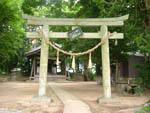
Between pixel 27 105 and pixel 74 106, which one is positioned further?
pixel 27 105

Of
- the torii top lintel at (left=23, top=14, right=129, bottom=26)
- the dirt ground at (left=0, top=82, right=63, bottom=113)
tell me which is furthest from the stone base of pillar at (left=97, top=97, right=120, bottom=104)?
the torii top lintel at (left=23, top=14, right=129, bottom=26)

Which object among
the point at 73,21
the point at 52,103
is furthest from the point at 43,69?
the point at 73,21

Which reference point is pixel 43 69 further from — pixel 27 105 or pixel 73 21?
pixel 73 21

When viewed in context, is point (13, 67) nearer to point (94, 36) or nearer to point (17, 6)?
point (17, 6)

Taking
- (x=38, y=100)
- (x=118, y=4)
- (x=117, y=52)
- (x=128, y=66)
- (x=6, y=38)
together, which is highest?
(x=118, y=4)

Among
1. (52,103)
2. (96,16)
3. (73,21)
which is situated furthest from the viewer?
(96,16)

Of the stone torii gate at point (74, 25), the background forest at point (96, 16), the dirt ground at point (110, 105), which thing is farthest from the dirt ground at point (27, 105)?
the background forest at point (96, 16)

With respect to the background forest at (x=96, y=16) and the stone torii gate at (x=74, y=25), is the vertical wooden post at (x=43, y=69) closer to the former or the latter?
the stone torii gate at (x=74, y=25)

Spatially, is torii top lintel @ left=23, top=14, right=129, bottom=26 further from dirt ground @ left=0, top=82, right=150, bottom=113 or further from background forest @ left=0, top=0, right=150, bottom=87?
dirt ground @ left=0, top=82, right=150, bottom=113

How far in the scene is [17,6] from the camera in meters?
8.64

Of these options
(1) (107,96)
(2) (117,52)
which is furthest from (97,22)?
(2) (117,52)

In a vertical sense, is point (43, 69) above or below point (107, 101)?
above

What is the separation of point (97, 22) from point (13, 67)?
1968 centimetres

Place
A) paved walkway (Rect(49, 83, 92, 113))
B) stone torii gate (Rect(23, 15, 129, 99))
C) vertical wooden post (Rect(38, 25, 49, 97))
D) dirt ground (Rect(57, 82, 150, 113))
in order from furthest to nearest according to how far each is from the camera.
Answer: stone torii gate (Rect(23, 15, 129, 99)) → vertical wooden post (Rect(38, 25, 49, 97)) → dirt ground (Rect(57, 82, 150, 113)) → paved walkway (Rect(49, 83, 92, 113))
